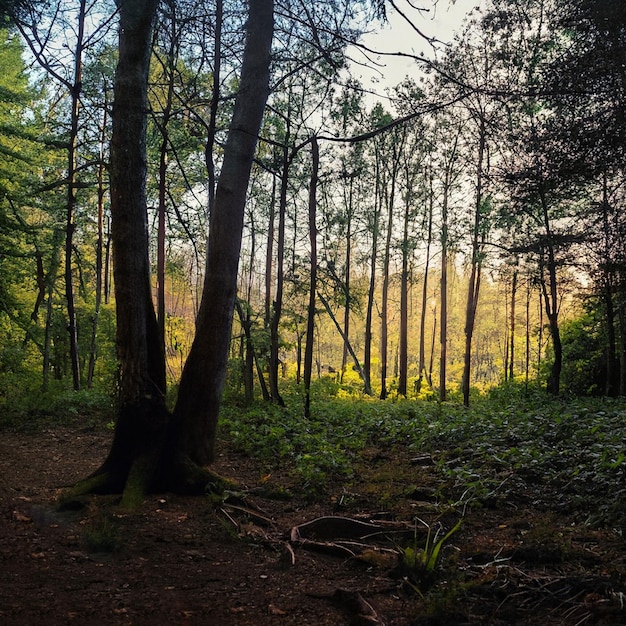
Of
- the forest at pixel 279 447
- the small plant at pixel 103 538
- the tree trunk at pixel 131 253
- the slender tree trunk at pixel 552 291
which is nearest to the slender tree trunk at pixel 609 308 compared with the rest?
the forest at pixel 279 447

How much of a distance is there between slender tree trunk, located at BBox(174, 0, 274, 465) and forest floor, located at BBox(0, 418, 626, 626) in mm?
972

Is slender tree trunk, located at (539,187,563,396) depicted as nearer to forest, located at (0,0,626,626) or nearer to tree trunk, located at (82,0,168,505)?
forest, located at (0,0,626,626)

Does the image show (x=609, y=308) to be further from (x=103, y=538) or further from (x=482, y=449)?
(x=103, y=538)

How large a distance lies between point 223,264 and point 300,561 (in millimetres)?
3426

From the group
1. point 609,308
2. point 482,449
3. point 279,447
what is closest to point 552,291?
point 609,308

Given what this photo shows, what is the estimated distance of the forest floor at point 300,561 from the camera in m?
2.89

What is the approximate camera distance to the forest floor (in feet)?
9.50

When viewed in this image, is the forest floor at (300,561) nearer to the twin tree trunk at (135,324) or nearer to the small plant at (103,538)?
the small plant at (103,538)

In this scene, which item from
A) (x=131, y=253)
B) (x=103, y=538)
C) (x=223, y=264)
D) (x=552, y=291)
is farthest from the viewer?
(x=552, y=291)

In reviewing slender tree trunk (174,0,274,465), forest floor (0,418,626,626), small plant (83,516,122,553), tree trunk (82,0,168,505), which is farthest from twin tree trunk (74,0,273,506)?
small plant (83,516,122,553)

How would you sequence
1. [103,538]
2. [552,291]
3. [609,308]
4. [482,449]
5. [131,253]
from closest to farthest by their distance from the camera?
[103,538] < [131,253] < [482,449] < [609,308] < [552,291]

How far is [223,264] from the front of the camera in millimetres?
5879

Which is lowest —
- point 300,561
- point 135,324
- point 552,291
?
point 300,561

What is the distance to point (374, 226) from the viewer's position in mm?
20953
